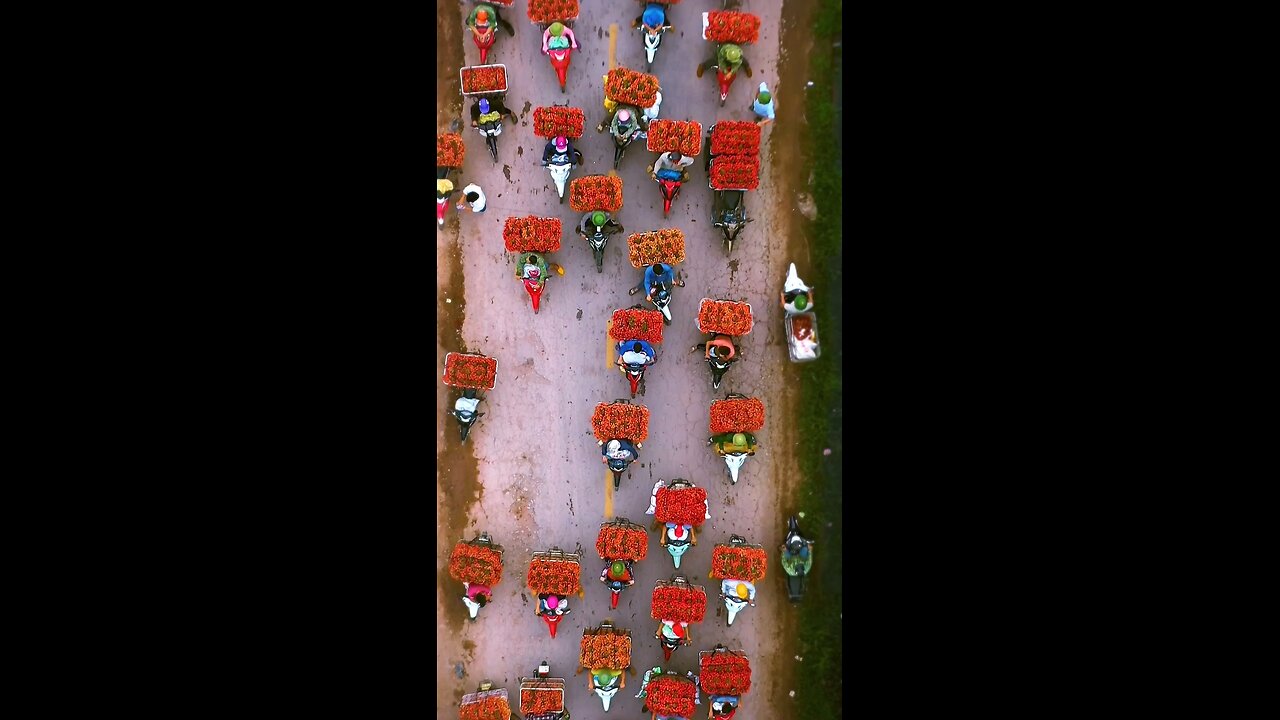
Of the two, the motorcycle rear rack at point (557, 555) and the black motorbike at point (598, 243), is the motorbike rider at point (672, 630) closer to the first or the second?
the motorcycle rear rack at point (557, 555)

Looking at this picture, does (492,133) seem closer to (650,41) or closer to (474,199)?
(474,199)

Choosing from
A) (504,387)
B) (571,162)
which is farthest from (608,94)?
(504,387)

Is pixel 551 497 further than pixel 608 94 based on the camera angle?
Yes

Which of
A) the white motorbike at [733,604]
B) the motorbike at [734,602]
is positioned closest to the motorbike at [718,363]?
the motorbike at [734,602]

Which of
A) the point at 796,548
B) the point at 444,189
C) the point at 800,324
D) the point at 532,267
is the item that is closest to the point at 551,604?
the point at 796,548

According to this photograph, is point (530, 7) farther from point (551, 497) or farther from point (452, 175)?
point (551, 497)

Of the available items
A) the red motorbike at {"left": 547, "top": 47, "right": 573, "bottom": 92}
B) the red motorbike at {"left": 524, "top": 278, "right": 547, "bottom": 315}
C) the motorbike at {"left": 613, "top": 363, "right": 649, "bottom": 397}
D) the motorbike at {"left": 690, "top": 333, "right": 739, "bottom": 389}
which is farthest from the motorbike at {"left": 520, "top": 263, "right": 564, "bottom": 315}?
the red motorbike at {"left": 547, "top": 47, "right": 573, "bottom": 92}
